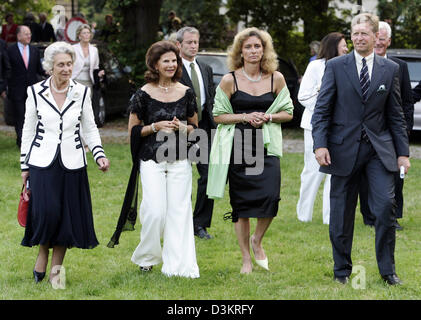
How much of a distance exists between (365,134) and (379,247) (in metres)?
0.98

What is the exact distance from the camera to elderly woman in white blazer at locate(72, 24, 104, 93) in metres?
13.7

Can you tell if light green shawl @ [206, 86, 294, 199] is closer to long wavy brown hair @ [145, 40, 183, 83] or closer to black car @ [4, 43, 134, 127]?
long wavy brown hair @ [145, 40, 183, 83]

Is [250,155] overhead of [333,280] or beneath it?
overhead

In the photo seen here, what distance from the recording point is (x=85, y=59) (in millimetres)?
13750

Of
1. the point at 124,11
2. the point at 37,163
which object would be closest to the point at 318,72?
the point at 37,163

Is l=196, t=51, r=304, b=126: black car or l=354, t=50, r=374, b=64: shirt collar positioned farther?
l=196, t=51, r=304, b=126: black car

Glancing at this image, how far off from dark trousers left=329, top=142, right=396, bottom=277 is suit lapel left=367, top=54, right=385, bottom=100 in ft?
1.50

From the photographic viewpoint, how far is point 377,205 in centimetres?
655

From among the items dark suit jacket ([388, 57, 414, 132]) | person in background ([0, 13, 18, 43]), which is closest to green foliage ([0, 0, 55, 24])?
person in background ([0, 13, 18, 43])

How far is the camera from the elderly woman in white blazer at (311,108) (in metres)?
8.86

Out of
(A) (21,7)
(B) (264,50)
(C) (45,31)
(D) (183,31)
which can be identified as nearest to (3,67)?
(D) (183,31)

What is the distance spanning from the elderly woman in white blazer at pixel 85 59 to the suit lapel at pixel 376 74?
8.01 metres

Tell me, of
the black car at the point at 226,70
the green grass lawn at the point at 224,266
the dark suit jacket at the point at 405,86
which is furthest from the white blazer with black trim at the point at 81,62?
the dark suit jacket at the point at 405,86
